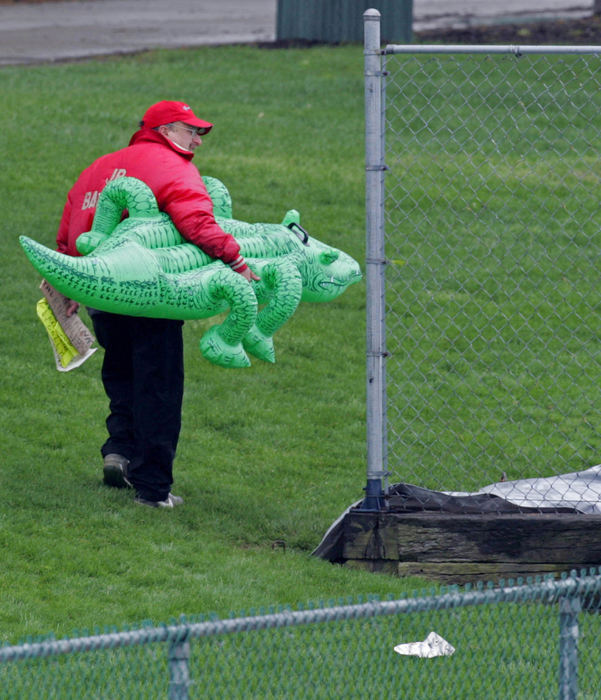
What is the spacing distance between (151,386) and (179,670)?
3316 millimetres

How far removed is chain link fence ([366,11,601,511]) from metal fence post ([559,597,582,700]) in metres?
2.43

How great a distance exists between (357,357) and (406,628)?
4.76 m

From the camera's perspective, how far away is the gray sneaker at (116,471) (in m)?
6.99

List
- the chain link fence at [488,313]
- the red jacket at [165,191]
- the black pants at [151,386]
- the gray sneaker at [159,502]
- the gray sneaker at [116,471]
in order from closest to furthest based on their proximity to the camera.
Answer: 1. the red jacket at [165,191]
2. the black pants at [151,386]
3. the gray sneaker at [159,502]
4. the gray sneaker at [116,471]
5. the chain link fence at [488,313]

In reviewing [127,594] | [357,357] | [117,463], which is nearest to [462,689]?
[127,594]

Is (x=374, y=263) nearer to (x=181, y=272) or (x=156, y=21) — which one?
(x=181, y=272)

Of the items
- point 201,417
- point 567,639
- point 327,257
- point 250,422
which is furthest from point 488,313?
point 567,639

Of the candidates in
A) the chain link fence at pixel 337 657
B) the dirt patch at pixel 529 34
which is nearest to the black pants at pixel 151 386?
the chain link fence at pixel 337 657

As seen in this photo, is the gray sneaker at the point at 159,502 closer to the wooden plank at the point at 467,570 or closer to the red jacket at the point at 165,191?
the wooden plank at the point at 467,570

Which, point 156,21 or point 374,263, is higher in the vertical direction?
point 156,21

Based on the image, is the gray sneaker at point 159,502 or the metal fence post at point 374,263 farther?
the gray sneaker at point 159,502

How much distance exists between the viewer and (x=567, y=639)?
12.8ft

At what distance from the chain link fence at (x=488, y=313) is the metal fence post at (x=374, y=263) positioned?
0.01m

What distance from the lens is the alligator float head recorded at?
593 centimetres
